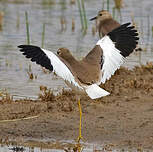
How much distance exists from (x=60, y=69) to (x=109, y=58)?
0.97 m

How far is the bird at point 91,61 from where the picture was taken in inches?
233

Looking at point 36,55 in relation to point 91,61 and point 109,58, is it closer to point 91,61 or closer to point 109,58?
point 91,61

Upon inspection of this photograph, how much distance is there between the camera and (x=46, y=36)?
12617 millimetres

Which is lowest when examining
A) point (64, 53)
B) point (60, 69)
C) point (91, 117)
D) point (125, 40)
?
point (91, 117)

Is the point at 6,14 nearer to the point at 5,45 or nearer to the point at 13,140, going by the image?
the point at 5,45

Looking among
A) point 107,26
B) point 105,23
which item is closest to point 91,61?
point 107,26

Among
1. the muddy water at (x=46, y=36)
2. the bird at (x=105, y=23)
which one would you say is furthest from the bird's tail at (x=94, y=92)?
the bird at (x=105, y=23)

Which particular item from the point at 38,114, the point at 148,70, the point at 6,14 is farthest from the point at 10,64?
the point at 6,14

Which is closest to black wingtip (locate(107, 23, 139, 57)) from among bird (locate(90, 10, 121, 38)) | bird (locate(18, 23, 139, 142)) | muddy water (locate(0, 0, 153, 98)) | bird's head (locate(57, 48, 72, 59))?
bird (locate(18, 23, 139, 142))

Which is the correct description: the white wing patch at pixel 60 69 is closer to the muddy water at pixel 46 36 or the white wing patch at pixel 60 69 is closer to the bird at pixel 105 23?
the muddy water at pixel 46 36

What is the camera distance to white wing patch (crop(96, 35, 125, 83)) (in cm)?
654

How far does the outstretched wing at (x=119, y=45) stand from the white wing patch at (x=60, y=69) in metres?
0.70

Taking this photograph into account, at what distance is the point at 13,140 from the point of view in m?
6.18

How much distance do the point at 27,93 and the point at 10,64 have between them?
1.89m
